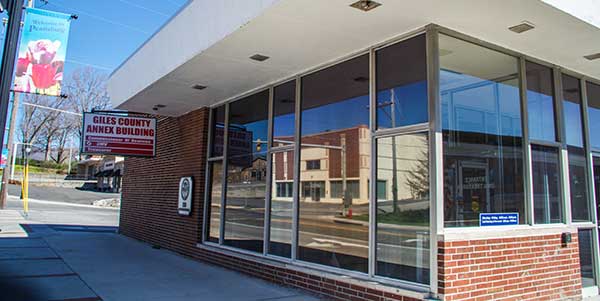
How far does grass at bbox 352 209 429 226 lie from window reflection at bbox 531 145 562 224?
1874mm

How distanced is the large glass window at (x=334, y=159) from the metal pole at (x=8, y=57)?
412 centimetres

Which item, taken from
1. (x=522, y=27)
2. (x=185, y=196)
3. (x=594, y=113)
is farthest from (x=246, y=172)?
(x=594, y=113)

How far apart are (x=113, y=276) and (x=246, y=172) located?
2969 millimetres

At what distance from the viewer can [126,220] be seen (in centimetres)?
1391

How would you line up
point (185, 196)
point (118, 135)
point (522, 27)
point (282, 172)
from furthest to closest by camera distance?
point (118, 135), point (185, 196), point (282, 172), point (522, 27)

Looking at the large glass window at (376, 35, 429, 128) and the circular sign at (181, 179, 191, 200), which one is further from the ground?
the large glass window at (376, 35, 429, 128)

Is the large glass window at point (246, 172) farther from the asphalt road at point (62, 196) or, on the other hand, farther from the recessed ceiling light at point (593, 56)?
the asphalt road at point (62, 196)

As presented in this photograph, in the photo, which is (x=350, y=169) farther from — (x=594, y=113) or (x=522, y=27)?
(x=594, y=113)

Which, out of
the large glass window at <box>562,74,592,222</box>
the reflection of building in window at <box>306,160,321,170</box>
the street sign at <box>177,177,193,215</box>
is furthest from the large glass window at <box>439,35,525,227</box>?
the street sign at <box>177,177,193,215</box>

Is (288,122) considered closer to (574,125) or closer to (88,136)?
(574,125)

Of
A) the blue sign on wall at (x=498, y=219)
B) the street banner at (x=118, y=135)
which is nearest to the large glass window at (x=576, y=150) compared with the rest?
the blue sign on wall at (x=498, y=219)

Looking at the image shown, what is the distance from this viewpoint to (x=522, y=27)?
5.17 meters

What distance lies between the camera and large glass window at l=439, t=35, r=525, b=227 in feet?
17.4

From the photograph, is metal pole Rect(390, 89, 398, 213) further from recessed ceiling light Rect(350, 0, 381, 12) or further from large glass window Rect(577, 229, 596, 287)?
large glass window Rect(577, 229, 596, 287)
